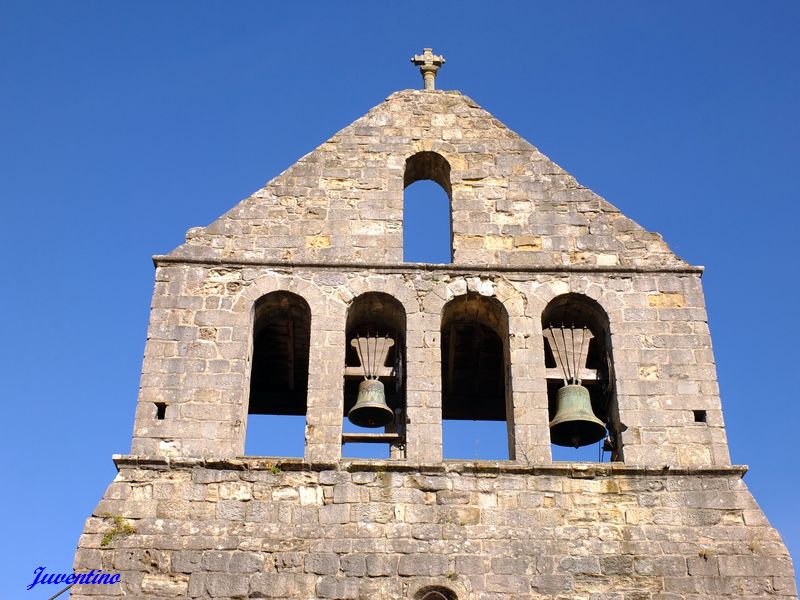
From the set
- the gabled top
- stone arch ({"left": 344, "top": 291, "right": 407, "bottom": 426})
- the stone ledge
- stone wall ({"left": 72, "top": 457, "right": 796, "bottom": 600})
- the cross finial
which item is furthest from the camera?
the cross finial

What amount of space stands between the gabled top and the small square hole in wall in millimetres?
1827

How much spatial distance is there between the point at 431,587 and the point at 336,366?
8.36ft

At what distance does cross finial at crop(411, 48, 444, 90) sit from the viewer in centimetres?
1544

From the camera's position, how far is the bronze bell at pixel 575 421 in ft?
40.5

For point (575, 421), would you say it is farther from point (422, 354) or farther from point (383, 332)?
point (383, 332)

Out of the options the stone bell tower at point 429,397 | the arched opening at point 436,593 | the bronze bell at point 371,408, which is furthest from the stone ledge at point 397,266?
the arched opening at point 436,593

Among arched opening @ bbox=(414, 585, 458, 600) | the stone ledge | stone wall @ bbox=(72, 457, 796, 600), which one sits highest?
the stone ledge

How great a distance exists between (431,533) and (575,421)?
6.44 feet

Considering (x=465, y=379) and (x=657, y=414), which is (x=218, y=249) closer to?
(x=465, y=379)

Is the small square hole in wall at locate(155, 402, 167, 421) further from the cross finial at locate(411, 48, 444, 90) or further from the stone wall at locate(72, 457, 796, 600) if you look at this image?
the cross finial at locate(411, 48, 444, 90)

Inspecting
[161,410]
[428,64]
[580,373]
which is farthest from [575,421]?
[428,64]

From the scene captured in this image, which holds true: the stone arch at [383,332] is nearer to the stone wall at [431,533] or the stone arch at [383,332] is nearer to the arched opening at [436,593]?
the stone wall at [431,533]

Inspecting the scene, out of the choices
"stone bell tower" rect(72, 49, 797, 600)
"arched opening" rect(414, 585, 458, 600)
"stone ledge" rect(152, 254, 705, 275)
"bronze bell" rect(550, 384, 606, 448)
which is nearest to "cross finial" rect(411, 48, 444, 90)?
"stone bell tower" rect(72, 49, 797, 600)

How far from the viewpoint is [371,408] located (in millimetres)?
12539
